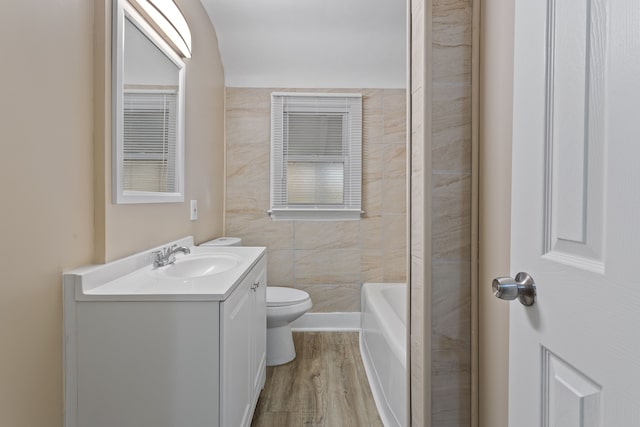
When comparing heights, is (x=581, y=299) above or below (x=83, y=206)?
below

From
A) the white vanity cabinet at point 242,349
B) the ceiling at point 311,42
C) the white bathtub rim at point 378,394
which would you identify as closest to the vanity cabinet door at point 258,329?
the white vanity cabinet at point 242,349

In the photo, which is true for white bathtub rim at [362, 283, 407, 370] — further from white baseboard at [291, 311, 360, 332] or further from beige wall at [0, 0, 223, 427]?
beige wall at [0, 0, 223, 427]

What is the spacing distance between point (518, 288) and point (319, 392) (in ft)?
5.68

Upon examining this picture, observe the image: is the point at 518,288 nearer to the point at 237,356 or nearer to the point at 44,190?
the point at 237,356

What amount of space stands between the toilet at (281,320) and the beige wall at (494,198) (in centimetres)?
152

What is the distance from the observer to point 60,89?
3.78ft

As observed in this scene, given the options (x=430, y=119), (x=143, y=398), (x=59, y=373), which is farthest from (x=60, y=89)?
(x=430, y=119)

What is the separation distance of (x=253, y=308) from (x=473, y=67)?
1.35 meters

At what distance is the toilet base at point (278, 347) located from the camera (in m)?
2.52

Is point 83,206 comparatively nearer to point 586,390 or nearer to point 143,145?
point 143,145

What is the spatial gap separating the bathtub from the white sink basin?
864 millimetres

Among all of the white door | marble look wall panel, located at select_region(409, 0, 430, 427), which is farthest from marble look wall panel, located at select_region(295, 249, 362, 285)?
the white door

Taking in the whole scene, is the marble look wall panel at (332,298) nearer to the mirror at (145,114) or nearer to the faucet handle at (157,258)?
the mirror at (145,114)

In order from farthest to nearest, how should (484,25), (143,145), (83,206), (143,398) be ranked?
(143,145) → (83,206) → (143,398) → (484,25)
